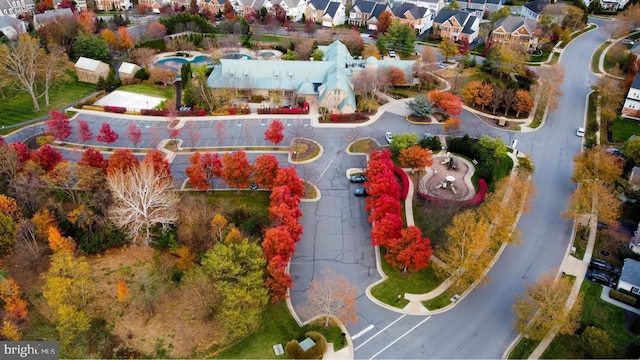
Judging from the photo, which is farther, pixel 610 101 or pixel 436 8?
pixel 436 8

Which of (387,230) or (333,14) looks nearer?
(387,230)

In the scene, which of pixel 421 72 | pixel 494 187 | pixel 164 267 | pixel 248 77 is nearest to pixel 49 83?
pixel 248 77

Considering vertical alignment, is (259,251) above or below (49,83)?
below

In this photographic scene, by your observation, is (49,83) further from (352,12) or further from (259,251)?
(352,12)

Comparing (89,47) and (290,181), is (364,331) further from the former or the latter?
(89,47)

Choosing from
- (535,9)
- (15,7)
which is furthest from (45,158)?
(535,9)

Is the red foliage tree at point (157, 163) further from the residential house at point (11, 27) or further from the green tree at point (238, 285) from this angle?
the residential house at point (11, 27)
